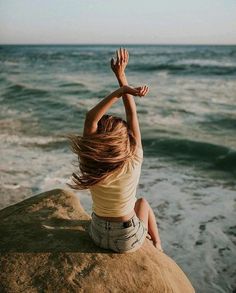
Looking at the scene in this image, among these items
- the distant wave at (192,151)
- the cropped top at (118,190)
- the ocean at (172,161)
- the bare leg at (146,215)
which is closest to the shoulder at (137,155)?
the cropped top at (118,190)

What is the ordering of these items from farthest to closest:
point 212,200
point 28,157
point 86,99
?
point 86,99 → point 28,157 → point 212,200

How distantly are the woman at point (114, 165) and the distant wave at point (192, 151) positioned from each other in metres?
6.12

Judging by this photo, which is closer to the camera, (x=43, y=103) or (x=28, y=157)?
Answer: (x=28, y=157)

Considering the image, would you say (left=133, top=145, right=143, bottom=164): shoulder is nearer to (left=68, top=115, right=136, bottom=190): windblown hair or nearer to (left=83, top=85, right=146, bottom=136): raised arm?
(left=68, top=115, right=136, bottom=190): windblown hair

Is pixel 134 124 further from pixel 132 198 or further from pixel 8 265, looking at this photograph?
pixel 8 265

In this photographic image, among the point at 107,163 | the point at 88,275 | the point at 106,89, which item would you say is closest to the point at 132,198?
the point at 107,163

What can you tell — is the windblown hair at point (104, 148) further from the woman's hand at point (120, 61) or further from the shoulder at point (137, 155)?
the woman's hand at point (120, 61)

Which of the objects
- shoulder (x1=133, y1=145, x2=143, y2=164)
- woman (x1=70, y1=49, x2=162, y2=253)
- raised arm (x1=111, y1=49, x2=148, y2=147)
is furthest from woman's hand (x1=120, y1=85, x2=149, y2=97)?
shoulder (x1=133, y1=145, x2=143, y2=164)

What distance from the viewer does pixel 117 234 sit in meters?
3.25

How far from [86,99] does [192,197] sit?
39.3 ft

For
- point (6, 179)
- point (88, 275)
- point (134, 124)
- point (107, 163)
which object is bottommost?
point (6, 179)

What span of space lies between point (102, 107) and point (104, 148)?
297 mm

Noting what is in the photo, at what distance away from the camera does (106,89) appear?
21.2 metres

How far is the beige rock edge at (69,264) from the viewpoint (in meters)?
2.98
